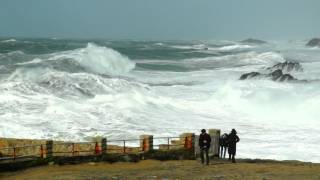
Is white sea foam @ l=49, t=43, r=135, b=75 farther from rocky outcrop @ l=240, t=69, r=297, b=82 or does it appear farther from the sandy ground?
the sandy ground

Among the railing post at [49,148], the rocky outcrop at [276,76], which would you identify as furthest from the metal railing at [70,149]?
the rocky outcrop at [276,76]

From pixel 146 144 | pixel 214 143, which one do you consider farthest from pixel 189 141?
pixel 146 144

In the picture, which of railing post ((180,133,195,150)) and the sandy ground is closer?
the sandy ground

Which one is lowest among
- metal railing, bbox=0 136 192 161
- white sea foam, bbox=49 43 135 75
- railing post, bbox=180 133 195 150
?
metal railing, bbox=0 136 192 161

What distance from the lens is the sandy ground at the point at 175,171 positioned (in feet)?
55.3

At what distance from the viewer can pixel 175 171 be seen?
1786cm

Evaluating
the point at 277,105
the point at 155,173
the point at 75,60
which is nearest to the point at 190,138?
the point at 155,173

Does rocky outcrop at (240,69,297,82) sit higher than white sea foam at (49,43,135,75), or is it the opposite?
white sea foam at (49,43,135,75)

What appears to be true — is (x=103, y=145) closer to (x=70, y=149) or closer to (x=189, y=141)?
(x=70, y=149)

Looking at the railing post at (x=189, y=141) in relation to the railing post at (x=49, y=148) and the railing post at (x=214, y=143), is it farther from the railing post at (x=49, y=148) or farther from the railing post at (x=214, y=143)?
→ the railing post at (x=49, y=148)

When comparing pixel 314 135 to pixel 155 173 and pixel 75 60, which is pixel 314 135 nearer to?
pixel 155 173

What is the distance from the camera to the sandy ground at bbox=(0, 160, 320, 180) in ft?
55.3

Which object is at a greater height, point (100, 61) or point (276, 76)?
point (100, 61)

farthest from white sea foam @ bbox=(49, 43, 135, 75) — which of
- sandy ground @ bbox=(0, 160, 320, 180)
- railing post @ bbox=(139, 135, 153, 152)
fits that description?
sandy ground @ bbox=(0, 160, 320, 180)
